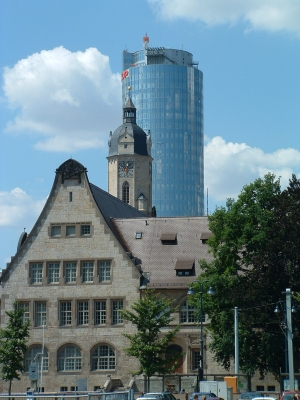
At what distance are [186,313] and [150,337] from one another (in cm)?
888

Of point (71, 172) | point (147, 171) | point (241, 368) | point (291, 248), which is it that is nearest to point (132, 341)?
point (241, 368)

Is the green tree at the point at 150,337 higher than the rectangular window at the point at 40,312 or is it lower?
lower

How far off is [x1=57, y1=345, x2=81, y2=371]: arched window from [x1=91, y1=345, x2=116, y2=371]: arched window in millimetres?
1296

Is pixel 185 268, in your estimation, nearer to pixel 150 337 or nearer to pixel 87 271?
pixel 87 271

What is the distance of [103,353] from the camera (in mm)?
76125

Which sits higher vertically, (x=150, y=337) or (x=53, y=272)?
(x=53, y=272)

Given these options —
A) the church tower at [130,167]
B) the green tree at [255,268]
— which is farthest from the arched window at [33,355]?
the church tower at [130,167]

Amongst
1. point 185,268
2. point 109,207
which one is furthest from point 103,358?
point 109,207

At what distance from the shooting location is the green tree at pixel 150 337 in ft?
217

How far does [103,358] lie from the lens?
7600 cm

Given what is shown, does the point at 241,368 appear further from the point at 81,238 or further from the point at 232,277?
the point at 81,238

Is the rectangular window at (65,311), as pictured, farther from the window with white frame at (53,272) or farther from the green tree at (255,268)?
the green tree at (255,268)

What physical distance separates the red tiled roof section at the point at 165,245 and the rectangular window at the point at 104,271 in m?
2.63

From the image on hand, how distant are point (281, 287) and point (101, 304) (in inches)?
685
